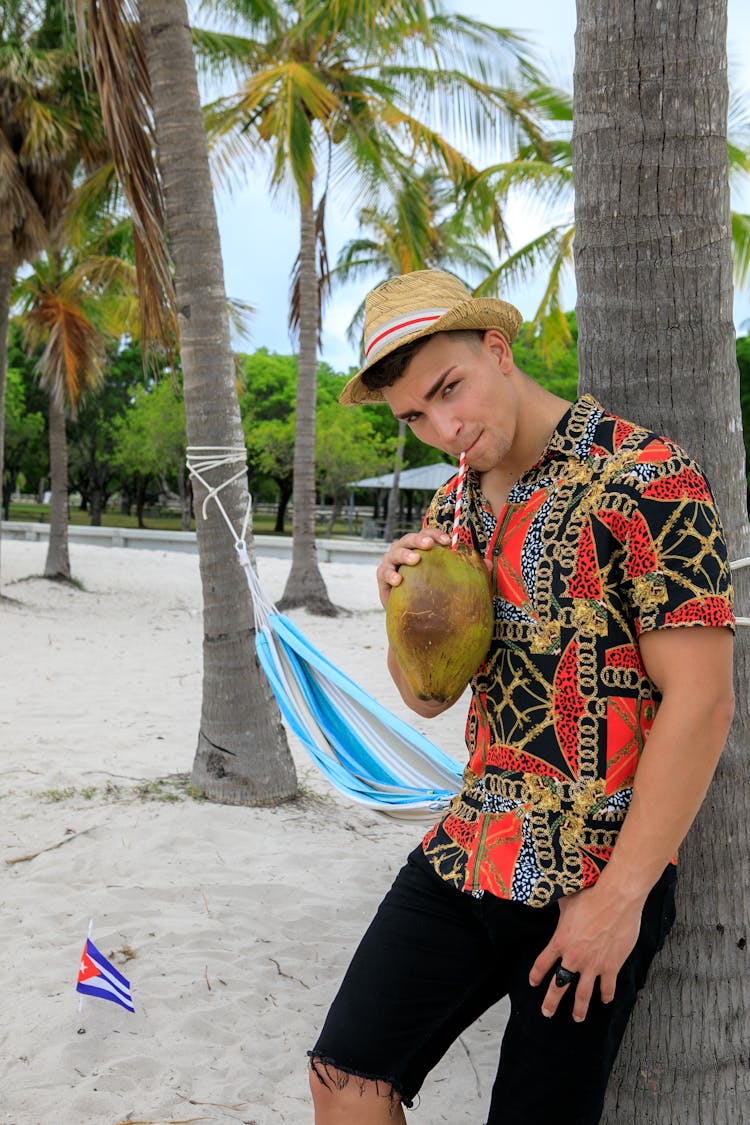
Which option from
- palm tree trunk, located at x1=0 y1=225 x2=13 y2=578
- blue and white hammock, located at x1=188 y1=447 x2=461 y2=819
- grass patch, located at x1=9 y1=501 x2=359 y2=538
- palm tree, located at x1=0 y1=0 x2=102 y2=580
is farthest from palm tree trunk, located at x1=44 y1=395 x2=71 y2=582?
grass patch, located at x1=9 y1=501 x2=359 y2=538

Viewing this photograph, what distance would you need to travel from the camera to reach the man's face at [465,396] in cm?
148

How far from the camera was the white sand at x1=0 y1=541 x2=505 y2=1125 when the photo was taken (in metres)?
2.42

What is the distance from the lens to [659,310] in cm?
188

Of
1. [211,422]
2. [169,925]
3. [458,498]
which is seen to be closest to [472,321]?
[458,498]

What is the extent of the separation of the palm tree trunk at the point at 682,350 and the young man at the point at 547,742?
1.31 feet

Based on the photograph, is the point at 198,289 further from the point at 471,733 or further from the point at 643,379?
the point at 471,733

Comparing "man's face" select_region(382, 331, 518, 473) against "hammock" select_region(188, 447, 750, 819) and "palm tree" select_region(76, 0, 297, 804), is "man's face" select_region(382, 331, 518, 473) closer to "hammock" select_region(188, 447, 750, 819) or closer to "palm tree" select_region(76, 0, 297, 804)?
"hammock" select_region(188, 447, 750, 819)

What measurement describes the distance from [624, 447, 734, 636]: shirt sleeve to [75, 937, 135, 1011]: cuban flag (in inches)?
71.1

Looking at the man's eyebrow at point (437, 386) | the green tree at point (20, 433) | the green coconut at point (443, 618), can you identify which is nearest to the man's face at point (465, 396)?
the man's eyebrow at point (437, 386)

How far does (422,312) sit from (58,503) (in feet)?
42.3

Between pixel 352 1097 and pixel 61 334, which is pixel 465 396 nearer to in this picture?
pixel 352 1097

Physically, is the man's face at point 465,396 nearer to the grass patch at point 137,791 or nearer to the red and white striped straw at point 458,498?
the red and white striped straw at point 458,498

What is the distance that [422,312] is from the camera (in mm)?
1494

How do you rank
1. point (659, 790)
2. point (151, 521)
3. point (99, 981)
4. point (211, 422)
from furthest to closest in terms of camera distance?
1. point (151, 521)
2. point (211, 422)
3. point (99, 981)
4. point (659, 790)
